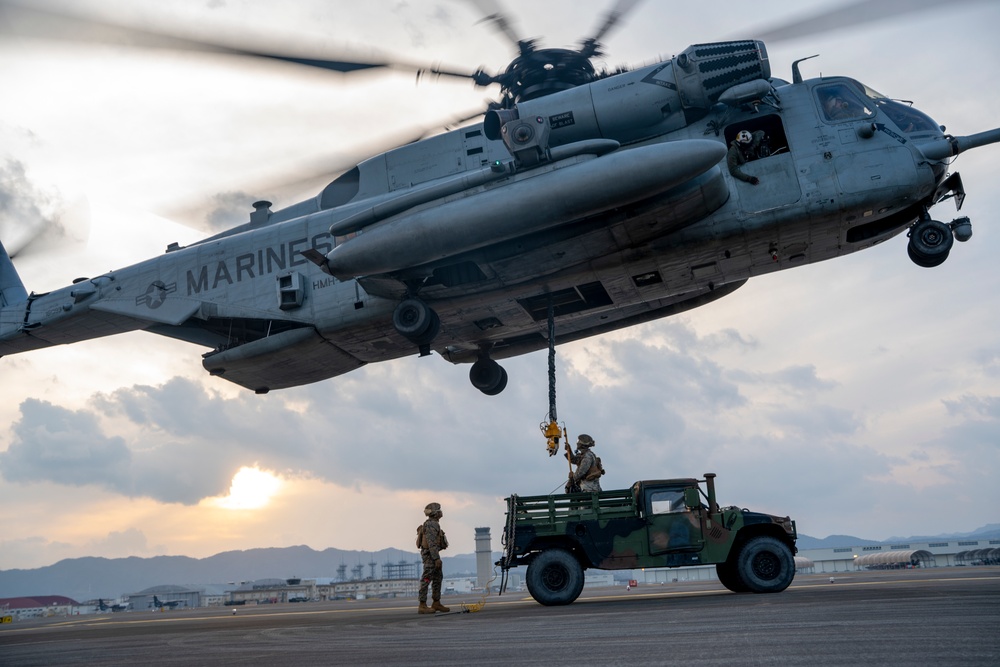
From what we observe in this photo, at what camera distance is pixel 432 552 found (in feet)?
41.1

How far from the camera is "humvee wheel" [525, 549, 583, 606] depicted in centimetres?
1100

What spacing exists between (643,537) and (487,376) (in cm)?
933

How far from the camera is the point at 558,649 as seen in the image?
623 cm

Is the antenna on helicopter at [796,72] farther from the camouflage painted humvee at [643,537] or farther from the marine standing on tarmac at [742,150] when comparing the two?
the camouflage painted humvee at [643,537]

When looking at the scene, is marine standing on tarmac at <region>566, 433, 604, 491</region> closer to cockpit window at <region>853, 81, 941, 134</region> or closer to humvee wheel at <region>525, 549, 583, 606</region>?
humvee wheel at <region>525, 549, 583, 606</region>

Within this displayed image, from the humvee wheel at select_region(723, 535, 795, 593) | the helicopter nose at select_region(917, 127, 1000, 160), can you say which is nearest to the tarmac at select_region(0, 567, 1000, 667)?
the humvee wheel at select_region(723, 535, 795, 593)

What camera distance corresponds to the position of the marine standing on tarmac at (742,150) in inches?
592

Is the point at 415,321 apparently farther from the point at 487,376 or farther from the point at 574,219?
the point at 487,376

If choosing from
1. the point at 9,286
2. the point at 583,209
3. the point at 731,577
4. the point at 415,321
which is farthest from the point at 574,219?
the point at 9,286

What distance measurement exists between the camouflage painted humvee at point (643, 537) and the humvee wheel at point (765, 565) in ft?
0.04

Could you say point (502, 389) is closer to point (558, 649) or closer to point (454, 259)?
point (454, 259)

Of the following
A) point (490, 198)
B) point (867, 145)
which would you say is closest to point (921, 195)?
point (867, 145)

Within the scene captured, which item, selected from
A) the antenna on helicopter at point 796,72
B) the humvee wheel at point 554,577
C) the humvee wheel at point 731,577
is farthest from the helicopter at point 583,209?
the humvee wheel at point 731,577

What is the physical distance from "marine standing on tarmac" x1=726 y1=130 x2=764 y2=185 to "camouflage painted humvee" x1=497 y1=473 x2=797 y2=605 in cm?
632
